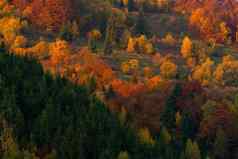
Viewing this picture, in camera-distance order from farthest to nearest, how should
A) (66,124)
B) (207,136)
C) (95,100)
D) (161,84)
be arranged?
(161,84)
(207,136)
(95,100)
(66,124)

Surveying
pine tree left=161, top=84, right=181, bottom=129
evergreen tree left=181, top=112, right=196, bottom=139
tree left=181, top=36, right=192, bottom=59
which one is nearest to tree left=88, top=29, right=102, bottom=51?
tree left=181, top=36, right=192, bottom=59

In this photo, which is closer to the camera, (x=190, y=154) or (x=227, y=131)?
(x=190, y=154)

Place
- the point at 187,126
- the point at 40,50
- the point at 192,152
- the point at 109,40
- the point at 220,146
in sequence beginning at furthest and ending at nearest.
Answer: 1. the point at 109,40
2. the point at 40,50
3. the point at 187,126
4. the point at 220,146
5. the point at 192,152

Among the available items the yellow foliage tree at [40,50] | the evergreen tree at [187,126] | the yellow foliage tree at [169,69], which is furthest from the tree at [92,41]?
the evergreen tree at [187,126]

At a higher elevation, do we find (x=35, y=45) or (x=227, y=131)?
(x=35, y=45)

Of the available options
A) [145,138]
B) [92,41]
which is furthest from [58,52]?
[145,138]

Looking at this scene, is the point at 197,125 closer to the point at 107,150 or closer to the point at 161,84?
the point at 161,84

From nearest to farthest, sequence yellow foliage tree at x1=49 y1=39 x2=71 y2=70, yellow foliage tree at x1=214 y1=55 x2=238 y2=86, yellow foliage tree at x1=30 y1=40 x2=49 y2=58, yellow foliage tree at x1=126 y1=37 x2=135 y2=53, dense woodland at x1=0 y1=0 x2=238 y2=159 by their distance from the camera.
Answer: dense woodland at x1=0 y1=0 x2=238 y2=159, yellow foliage tree at x1=214 y1=55 x2=238 y2=86, yellow foliage tree at x1=49 y1=39 x2=71 y2=70, yellow foliage tree at x1=30 y1=40 x2=49 y2=58, yellow foliage tree at x1=126 y1=37 x2=135 y2=53

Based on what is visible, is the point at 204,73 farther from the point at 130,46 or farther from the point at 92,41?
the point at 92,41

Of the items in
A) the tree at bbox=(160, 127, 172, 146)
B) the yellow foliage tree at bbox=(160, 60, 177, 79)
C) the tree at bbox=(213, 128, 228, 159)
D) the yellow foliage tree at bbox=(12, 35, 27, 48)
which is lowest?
the tree at bbox=(213, 128, 228, 159)

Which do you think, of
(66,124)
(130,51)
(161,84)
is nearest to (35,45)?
(130,51)

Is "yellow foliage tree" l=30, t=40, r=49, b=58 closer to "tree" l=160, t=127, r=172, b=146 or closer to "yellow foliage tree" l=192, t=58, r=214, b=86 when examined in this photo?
"yellow foliage tree" l=192, t=58, r=214, b=86
